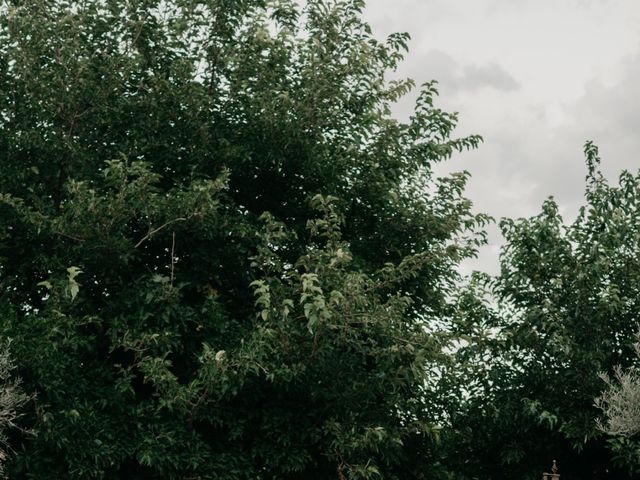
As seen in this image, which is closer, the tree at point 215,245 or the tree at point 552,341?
the tree at point 215,245

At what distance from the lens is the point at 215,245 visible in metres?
16.6

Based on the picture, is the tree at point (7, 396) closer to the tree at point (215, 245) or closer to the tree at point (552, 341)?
the tree at point (215, 245)

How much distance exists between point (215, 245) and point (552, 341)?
670 cm

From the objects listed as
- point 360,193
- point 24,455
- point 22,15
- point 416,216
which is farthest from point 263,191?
point 24,455

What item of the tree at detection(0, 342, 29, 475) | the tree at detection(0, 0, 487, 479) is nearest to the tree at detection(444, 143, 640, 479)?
the tree at detection(0, 0, 487, 479)

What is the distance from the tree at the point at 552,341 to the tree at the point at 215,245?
3.36ft

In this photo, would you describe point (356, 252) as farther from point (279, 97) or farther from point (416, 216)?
point (279, 97)

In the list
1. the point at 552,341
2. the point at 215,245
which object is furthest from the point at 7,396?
the point at 552,341

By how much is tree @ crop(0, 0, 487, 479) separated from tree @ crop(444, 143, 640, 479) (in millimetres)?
1023

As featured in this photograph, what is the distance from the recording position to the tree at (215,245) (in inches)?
569

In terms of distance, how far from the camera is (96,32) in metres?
18.0

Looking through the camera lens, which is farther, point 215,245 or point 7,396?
point 215,245

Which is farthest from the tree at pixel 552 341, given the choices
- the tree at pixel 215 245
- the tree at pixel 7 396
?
the tree at pixel 7 396

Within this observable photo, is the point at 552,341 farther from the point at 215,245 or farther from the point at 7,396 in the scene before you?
the point at 7,396
